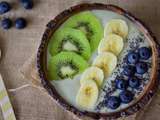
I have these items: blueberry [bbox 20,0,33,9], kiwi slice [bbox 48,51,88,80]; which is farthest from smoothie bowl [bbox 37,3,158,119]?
blueberry [bbox 20,0,33,9]

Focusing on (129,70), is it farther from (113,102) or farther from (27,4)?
(27,4)

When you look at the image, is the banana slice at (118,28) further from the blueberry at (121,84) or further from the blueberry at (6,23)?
the blueberry at (6,23)

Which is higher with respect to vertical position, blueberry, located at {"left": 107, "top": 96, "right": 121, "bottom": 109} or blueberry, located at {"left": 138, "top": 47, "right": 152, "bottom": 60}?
blueberry, located at {"left": 138, "top": 47, "right": 152, "bottom": 60}

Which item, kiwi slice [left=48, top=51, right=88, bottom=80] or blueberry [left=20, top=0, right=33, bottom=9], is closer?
kiwi slice [left=48, top=51, right=88, bottom=80]

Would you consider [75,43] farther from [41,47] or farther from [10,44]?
[10,44]

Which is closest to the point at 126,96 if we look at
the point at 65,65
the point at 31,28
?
the point at 65,65

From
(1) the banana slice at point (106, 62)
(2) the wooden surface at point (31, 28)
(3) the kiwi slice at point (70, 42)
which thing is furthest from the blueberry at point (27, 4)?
(1) the banana slice at point (106, 62)

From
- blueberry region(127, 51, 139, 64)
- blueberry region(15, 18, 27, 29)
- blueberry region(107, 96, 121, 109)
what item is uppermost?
blueberry region(15, 18, 27, 29)

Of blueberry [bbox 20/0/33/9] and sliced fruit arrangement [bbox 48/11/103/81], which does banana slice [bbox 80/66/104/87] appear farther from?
blueberry [bbox 20/0/33/9]
